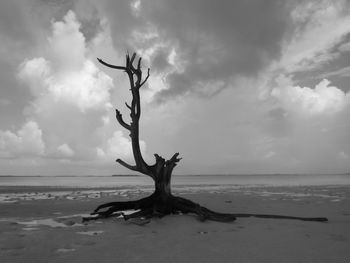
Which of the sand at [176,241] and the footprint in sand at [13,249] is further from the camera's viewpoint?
the footprint in sand at [13,249]

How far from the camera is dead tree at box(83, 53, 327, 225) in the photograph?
1058cm

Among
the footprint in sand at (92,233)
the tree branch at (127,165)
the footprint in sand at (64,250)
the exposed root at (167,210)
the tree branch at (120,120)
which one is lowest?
the footprint in sand at (64,250)

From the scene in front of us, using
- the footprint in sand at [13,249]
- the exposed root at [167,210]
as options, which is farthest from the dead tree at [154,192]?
the footprint in sand at [13,249]

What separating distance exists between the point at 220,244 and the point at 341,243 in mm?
2682

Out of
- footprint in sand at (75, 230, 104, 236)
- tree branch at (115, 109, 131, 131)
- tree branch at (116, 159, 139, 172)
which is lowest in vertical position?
footprint in sand at (75, 230, 104, 236)

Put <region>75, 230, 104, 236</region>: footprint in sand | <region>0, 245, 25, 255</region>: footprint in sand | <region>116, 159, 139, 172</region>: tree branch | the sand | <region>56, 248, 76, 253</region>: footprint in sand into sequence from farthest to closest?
<region>116, 159, 139, 172</region>: tree branch, <region>75, 230, 104, 236</region>: footprint in sand, <region>56, 248, 76, 253</region>: footprint in sand, <region>0, 245, 25, 255</region>: footprint in sand, the sand

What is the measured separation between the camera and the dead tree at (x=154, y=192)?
1058cm

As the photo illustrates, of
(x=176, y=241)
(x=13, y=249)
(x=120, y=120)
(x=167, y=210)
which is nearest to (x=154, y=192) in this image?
(x=167, y=210)

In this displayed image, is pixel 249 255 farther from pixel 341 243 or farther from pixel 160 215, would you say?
pixel 160 215

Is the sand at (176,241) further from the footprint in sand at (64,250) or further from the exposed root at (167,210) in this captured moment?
the exposed root at (167,210)

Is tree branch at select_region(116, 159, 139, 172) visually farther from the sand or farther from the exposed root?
the sand

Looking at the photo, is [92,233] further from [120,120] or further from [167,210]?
[120,120]

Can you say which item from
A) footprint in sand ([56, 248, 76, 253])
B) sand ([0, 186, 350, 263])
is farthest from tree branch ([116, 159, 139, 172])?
footprint in sand ([56, 248, 76, 253])

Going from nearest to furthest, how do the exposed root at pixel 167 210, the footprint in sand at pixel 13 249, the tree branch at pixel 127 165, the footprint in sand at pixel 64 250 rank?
the footprint in sand at pixel 13 249 < the footprint in sand at pixel 64 250 < the exposed root at pixel 167 210 < the tree branch at pixel 127 165
